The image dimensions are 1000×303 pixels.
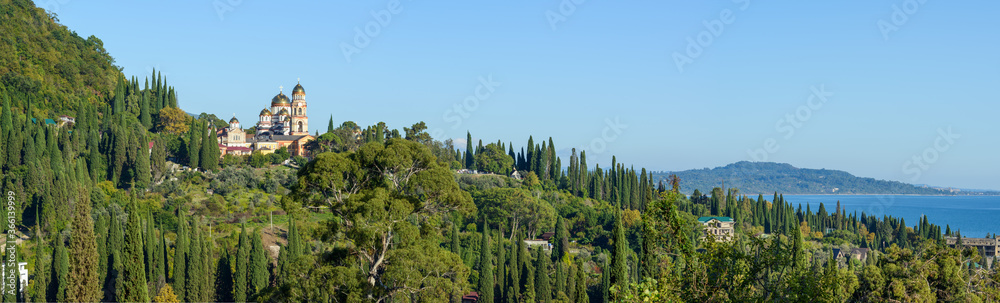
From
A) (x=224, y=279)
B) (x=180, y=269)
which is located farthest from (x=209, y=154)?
(x=180, y=269)

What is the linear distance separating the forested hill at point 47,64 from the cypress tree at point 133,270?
34954 mm

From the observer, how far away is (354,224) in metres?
18.4

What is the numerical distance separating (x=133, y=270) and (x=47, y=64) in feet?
161

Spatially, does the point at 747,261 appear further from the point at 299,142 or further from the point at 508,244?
the point at 299,142

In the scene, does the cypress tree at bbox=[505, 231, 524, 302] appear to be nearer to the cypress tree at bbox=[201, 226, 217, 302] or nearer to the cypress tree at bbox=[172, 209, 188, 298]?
the cypress tree at bbox=[201, 226, 217, 302]

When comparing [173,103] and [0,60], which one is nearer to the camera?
[0,60]

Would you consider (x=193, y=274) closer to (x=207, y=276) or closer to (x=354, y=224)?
(x=207, y=276)

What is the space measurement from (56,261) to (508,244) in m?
28.8

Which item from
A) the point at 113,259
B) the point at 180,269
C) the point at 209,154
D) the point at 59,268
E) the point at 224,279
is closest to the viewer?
the point at 59,268

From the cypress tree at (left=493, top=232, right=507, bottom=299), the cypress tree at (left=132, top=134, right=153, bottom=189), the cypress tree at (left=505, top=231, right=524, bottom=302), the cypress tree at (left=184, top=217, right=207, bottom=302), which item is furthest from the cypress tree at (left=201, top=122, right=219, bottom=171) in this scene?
the cypress tree at (left=505, top=231, right=524, bottom=302)

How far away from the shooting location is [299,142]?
2982 inches

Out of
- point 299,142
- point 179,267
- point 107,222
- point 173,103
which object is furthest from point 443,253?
point 173,103

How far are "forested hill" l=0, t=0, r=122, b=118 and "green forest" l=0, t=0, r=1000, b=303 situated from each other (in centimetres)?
22

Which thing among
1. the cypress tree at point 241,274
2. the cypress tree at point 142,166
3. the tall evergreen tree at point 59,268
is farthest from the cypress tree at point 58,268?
the cypress tree at point 142,166
